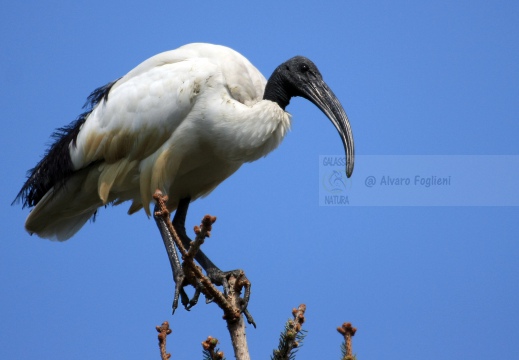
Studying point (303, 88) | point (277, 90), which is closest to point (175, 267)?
point (277, 90)

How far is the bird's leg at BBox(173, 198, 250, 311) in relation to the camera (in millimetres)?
5158

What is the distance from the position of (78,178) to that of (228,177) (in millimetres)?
1278

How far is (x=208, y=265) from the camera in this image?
21.2 feet

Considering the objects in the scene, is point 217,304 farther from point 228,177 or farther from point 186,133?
point 228,177

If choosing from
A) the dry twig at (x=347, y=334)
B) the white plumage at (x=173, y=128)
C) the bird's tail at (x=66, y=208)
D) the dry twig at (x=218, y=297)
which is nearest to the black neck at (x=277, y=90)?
the white plumage at (x=173, y=128)

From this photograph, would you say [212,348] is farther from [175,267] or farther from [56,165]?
[56,165]

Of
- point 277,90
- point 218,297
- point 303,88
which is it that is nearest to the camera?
point 218,297

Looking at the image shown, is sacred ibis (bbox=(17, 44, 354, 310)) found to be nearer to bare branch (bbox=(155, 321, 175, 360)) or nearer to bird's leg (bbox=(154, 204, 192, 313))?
bird's leg (bbox=(154, 204, 192, 313))

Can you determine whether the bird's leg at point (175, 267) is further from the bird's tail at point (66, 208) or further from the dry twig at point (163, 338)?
the dry twig at point (163, 338)

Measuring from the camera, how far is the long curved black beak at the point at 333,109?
635 centimetres

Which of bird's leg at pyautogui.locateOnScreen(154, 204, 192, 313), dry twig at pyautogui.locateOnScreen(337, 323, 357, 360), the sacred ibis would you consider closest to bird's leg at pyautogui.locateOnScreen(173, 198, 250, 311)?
the sacred ibis

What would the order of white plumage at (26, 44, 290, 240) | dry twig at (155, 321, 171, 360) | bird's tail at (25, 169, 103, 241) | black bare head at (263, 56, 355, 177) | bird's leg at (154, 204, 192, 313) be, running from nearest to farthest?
dry twig at (155, 321, 171, 360) < bird's leg at (154, 204, 192, 313) < white plumage at (26, 44, 290, 240) < black bare head at (263, 56, 355, 177) < bird's tail at (25, 169, 103, 241)

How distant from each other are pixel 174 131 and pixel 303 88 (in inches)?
45.4

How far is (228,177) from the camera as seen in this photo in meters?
7.32
